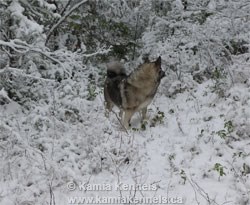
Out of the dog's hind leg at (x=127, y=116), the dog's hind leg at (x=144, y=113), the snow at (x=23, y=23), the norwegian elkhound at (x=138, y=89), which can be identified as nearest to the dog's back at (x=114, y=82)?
the norwegian elkhound at (x=138, y=89)

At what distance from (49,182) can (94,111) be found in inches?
113

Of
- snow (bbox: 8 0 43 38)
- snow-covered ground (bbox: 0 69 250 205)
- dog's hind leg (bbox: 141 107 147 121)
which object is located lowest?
dog's hind leg (bbox: 141 107 147 121)

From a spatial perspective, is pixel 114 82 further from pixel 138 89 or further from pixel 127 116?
pixel 127 116

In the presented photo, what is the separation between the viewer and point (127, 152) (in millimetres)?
5996

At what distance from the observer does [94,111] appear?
7.97m

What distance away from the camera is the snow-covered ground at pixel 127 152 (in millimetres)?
4992

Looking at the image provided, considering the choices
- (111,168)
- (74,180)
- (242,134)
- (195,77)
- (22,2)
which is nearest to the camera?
(74,180)

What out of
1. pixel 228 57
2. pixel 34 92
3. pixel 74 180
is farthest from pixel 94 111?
pixel 228 57

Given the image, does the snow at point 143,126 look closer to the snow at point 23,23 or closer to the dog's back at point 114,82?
the snow at point 23,23

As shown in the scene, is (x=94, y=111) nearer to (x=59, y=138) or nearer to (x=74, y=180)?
(x=59, y=138)

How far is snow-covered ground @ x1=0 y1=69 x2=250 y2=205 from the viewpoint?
4.99 m

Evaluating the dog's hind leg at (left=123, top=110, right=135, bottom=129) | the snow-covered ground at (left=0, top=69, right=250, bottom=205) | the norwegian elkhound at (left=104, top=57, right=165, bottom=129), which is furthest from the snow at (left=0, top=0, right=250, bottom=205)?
the norwegian elkhound at (left=104, top=57, right=165, bottom=129)

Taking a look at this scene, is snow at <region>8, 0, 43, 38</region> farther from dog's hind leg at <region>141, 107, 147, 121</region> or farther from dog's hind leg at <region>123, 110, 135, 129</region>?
dog's hind leg at <region>141, 107, 147, 121</region>

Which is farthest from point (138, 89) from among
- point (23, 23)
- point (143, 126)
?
point (23, 23)
